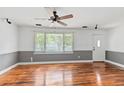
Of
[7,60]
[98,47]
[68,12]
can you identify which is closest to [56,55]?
[98,47]

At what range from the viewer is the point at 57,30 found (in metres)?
8.00

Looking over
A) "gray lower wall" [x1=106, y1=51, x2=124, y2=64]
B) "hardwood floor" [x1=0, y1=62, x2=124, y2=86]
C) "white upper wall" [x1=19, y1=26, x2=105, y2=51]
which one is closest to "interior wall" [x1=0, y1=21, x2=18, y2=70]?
"white upper wall" [x1=19, y1=26, x2=105, y2=51]

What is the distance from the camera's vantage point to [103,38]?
8.61m

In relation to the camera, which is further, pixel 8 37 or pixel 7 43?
pixel 8 37

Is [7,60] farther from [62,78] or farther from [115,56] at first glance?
[115,56]

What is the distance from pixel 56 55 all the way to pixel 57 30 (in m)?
1.46

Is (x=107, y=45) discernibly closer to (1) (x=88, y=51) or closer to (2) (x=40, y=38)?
(1) (x=88, y=51)

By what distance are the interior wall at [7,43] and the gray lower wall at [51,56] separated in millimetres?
551

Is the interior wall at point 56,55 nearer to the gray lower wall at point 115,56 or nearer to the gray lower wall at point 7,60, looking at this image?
the gray lower wall at point 7,60

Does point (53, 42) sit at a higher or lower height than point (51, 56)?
higher

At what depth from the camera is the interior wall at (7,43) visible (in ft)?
17.3

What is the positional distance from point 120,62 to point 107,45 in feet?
5.97
